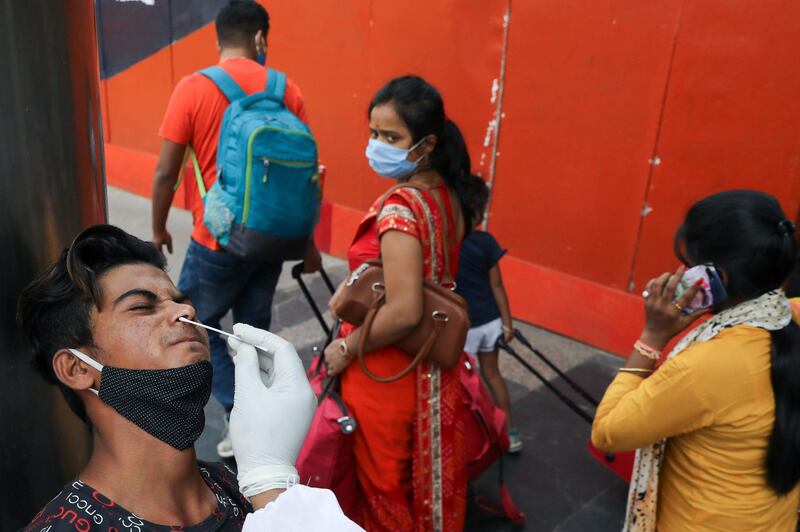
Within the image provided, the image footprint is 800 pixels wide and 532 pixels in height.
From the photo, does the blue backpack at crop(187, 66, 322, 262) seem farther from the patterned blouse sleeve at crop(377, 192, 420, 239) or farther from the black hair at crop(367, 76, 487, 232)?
the patterned blouse sleeve at crop(377, 192, 420, 239)

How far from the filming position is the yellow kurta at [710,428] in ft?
5.78

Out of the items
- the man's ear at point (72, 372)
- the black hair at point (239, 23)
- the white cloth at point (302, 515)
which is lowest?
the white cloth at point (302, 515)

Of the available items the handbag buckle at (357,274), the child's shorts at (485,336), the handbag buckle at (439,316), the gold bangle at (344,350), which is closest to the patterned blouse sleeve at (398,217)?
the handbag buckle at (357,274)

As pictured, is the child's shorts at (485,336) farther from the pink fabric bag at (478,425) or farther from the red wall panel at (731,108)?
the red wall panel at (731,108)

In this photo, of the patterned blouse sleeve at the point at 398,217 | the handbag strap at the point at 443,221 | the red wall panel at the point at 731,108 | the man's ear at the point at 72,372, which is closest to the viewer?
the man's ear at the point at 72,372

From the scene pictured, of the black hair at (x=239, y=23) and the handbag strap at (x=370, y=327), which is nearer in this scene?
the handbag strap at (x=370, y=327)

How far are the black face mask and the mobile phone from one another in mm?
1212

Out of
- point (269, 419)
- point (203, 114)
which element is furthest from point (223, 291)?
point (269, 419)

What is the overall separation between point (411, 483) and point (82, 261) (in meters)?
1.54

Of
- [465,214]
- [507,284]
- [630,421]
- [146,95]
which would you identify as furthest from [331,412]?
[146,95]

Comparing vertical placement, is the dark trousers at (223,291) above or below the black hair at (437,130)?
below

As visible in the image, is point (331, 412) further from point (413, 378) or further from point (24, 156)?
point (24, 156)

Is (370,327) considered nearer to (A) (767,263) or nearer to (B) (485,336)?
(A) (767,263)

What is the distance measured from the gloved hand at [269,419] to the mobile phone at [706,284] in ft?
3.24
